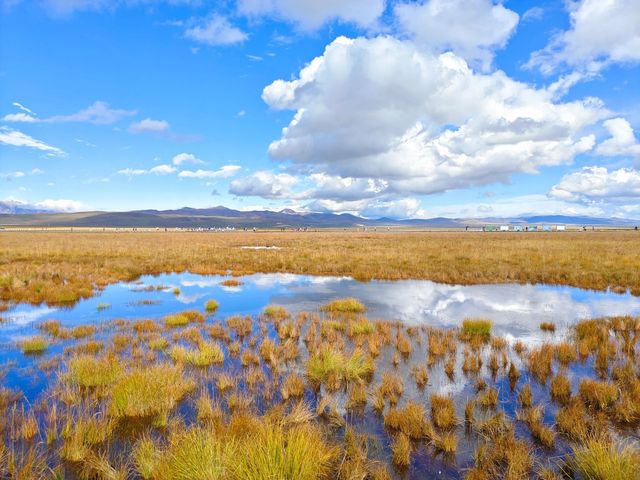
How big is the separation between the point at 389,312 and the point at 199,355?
948cm

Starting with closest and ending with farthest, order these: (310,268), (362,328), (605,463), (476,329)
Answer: (605,463), (476,329), (362,328), (310,268)

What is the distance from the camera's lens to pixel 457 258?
37656 mm

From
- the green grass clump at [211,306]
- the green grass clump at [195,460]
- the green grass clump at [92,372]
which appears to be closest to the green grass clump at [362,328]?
Answer: the green grass clump at [211,306]

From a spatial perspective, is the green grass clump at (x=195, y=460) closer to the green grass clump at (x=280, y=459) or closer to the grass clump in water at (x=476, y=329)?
the green grass clump at (x=280, y=459)

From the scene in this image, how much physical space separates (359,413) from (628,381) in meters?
6.85

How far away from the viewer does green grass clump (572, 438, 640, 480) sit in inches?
199

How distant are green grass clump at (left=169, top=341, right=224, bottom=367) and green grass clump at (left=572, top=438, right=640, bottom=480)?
27.9ft

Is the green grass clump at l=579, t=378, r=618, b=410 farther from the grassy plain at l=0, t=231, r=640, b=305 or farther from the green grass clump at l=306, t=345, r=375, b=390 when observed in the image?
the grassy plain at l=0, t=231, r=640, b=305

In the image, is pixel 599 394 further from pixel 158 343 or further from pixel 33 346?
pixel 33 346

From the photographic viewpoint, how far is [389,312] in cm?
1681

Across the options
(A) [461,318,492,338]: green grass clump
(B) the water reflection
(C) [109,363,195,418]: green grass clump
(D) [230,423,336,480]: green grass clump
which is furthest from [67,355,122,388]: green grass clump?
(A) [461,318,492,338]: green grass clump

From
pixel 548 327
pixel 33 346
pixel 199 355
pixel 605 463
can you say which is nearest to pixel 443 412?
pixel 605 463

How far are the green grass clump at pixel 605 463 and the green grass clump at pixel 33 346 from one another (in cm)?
1412

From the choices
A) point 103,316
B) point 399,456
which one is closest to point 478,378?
point 399,456
